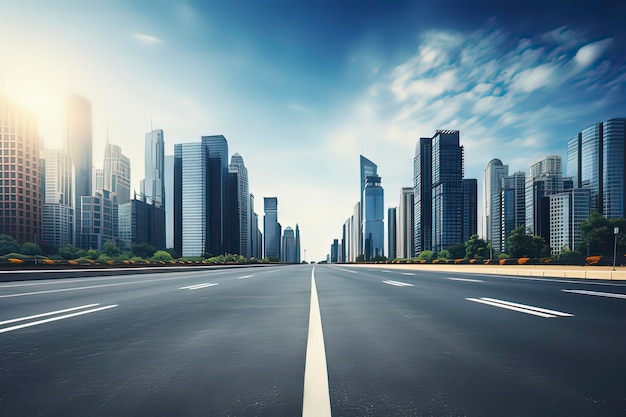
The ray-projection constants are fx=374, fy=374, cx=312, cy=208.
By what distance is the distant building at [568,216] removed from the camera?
183 m

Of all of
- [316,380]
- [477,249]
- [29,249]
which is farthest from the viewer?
[29,249]

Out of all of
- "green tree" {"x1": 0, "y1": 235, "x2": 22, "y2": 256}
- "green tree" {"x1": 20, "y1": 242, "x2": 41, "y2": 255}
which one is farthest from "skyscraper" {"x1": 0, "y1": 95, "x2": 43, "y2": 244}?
"green tree" {"x1": 20, "y1": 242, "x2": 41, "y2": 255}

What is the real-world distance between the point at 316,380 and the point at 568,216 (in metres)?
223

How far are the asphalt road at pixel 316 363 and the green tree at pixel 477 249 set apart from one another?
13103 cm

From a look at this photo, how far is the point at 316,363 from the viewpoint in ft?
11.7

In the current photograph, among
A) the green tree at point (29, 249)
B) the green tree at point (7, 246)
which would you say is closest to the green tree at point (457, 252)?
the green tree at point (29, 249)

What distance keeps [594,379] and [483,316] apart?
3.47 m

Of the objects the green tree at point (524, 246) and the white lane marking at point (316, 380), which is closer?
the white lane marking at point (316, 380)

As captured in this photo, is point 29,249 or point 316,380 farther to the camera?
point 29,249

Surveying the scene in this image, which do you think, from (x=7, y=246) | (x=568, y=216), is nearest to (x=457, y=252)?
(x=568, y=216)

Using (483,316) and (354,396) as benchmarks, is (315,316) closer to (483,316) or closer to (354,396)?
(483,316)

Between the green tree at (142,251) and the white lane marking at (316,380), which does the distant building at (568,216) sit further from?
the white lane marking at (316,380)

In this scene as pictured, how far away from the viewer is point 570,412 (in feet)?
7.87

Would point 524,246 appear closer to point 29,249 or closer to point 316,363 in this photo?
point 316,363
